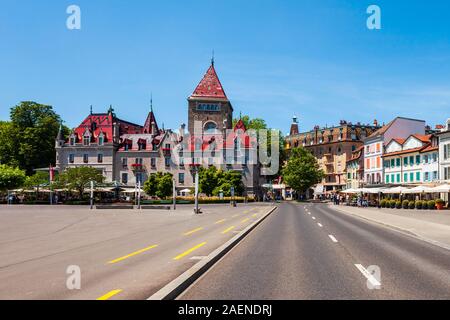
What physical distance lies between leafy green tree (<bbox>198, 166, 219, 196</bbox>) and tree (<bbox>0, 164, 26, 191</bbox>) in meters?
29.8

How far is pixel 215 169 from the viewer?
8100cm

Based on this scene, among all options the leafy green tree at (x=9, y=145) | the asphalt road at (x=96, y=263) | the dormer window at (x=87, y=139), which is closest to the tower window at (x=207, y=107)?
the dormer window at (x=87, y=139)

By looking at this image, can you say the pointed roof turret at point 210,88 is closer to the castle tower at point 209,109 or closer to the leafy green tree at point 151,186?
the castle tower at point 209,109

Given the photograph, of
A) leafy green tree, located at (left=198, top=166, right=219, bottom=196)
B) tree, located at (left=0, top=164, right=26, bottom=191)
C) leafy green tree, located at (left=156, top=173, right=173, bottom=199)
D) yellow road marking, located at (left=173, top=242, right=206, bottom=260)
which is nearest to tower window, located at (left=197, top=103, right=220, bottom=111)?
leafy green tree, located at (left=198, top=166, right=219, bottom=196)

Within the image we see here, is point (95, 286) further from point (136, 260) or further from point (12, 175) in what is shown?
point (12, 175)

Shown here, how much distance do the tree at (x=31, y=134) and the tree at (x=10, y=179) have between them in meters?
14.9

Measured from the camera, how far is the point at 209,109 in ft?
316

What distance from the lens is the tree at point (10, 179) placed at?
74500 millimetres

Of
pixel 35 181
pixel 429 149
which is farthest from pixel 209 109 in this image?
pixel 429 149

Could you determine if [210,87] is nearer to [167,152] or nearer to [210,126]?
[210,126]

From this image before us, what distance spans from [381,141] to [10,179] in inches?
2475

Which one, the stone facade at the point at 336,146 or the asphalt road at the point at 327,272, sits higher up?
the stone facade at the point at 336,146
